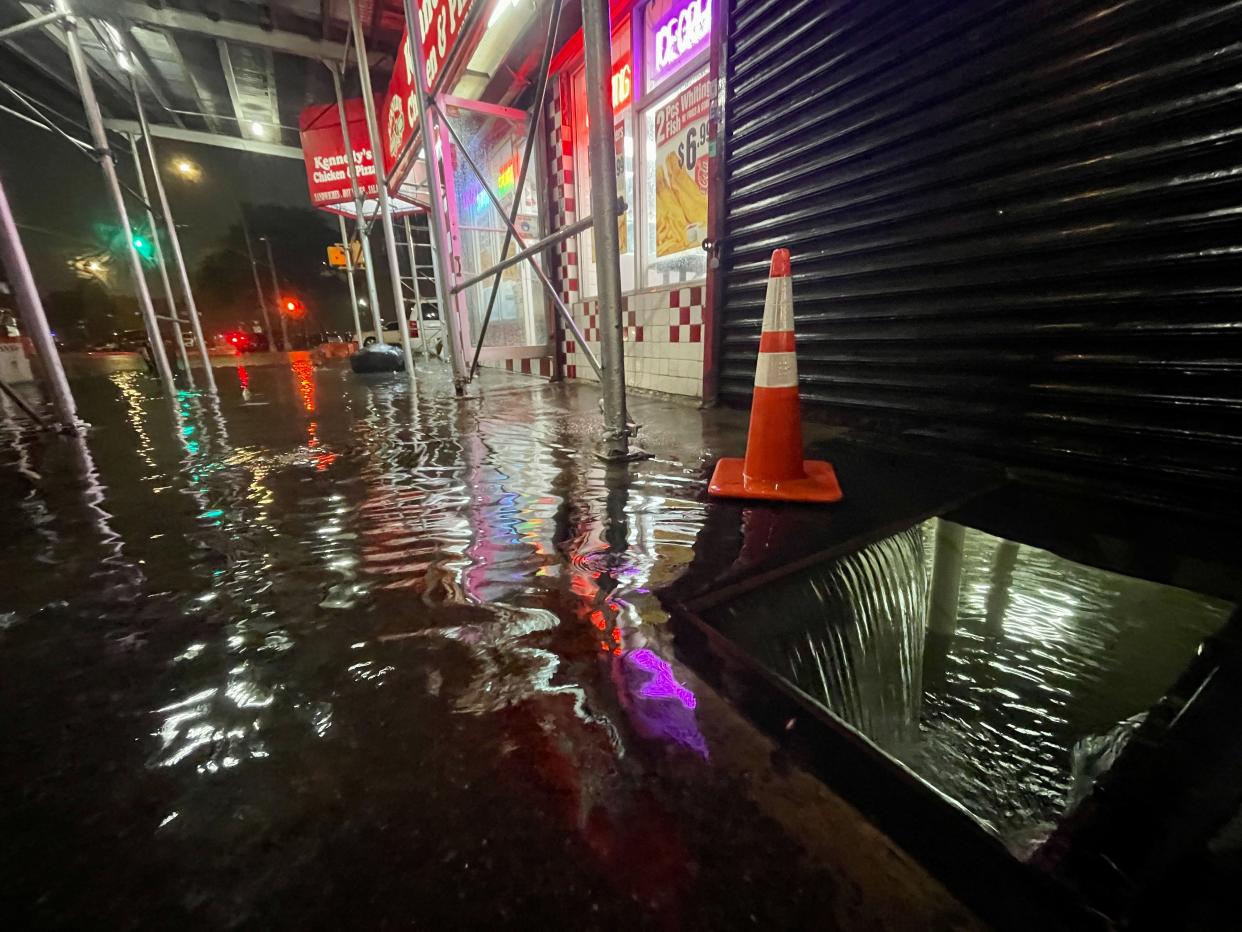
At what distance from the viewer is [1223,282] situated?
4.56ft

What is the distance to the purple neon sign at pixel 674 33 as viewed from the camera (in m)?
3.14

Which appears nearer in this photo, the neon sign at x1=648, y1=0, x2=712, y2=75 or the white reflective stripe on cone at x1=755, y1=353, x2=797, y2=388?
the white reflective stripe on cone at x1=755, y1=353, x2=797, y2=388

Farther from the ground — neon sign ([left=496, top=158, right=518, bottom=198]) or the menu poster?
neon sign ([left=496, top=158, right=518, bottom=198])

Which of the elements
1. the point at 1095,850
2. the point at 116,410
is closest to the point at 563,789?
the point at 1095,850

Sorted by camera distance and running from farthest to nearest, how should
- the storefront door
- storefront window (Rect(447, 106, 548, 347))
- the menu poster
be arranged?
storefront window (Rect(447, 106, 548, 347)) → the storefront door → the menu poster

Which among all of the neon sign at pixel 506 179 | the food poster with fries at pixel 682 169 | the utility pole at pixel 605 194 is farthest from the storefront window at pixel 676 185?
the neon sign at pixel 506 179

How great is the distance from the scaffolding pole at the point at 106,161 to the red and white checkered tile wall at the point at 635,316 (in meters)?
3.38

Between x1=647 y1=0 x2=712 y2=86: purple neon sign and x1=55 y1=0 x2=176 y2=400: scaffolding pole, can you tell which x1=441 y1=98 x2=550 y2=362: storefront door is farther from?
x1=55 y1=0 x2=176 y2=400: scaffolding pole

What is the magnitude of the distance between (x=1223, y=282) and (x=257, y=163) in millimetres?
22181

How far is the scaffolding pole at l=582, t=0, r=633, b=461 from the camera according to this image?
5.50ft

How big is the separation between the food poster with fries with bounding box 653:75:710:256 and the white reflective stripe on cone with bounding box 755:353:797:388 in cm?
223

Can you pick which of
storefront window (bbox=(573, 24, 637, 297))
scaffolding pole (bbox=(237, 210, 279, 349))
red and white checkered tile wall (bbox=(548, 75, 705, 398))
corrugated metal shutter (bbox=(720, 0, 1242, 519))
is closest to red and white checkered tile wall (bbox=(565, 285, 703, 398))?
red and white checkered tile wall (bbox=(548, 75, 705, 398))

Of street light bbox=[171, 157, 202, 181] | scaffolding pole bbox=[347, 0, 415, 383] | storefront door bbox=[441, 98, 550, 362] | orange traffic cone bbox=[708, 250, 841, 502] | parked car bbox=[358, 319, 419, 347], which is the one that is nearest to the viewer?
orange traffic cone bbox=[708, 250, 841, 502]

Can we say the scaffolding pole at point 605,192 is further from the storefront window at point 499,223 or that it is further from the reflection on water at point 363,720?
the storefront window at point 499,223
